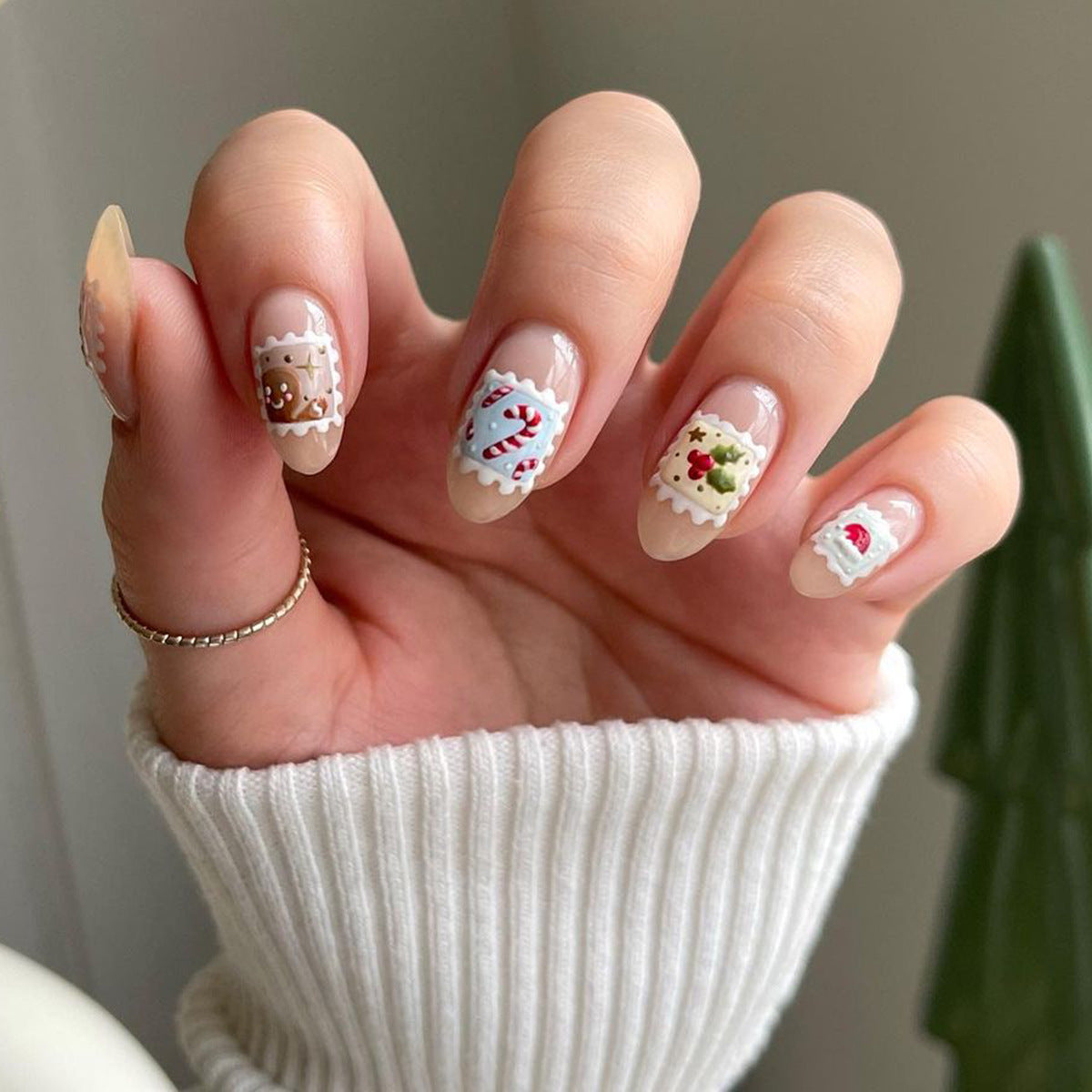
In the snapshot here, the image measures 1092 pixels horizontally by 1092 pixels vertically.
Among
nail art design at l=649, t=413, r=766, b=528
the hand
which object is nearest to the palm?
the hand

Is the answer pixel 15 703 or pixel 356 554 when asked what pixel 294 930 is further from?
pixel 15 703

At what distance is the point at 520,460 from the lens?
12.6 inches

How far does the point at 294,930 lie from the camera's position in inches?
16.8

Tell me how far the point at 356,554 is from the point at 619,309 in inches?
6.9

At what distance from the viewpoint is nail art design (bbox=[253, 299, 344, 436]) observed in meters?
0.30

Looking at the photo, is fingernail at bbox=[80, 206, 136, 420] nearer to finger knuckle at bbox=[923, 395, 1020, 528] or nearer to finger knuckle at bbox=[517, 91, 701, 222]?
finger knuckle at bbox=[517, 91, 701, 222]

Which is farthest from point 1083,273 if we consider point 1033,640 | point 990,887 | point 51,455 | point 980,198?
point 51,455

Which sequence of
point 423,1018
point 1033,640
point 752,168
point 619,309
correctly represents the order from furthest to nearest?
point 752,168, point 1033,640, point 423,1018, point 619,309

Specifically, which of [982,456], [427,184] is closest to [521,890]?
[982,456]

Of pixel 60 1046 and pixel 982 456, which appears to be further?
pixel 982 456

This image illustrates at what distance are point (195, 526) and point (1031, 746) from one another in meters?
0.39

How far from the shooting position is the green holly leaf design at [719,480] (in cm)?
33

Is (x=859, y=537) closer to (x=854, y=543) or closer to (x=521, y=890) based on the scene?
(x=854, y=543)

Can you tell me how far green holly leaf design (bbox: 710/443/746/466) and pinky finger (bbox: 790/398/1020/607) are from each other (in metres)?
0.05
